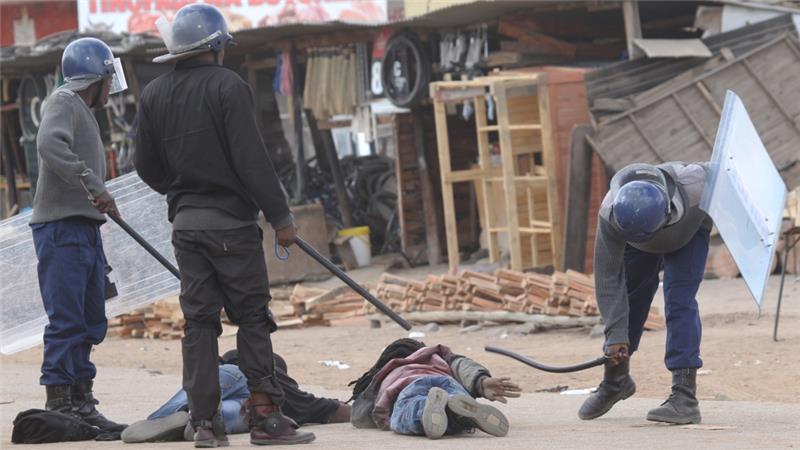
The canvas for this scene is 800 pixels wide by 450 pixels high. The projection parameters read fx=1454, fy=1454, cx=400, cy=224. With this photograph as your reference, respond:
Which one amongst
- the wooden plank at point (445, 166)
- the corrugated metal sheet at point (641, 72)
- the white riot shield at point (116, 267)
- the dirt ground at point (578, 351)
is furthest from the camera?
the wooden plank at point (445, 166)

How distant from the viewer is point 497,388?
23.6 feet

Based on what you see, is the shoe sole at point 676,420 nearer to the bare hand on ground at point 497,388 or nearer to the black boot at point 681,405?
the black boot at point 681,405

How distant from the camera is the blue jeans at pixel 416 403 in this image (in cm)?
703

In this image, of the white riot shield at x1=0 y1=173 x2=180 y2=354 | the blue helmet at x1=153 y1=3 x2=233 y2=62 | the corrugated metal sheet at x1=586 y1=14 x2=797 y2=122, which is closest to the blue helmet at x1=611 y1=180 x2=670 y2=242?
the blue helmet at x1=153 y1=3 x2=233 y2=62

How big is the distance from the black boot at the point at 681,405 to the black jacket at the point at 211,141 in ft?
7.28

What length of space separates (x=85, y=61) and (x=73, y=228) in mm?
923

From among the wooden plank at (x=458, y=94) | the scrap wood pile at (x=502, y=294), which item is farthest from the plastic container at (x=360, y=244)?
the scrap wood pile at (x=502, y=294)

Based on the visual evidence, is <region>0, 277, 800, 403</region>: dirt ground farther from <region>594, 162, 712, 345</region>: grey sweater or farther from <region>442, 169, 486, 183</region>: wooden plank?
<region>442, 169, 486, 183</region>: wooden plank

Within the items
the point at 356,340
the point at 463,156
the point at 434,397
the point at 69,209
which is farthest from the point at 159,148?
the point at 463,156

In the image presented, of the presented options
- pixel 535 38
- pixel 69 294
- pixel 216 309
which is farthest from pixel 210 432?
pixel 535 38

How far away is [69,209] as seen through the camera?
25.5 feet

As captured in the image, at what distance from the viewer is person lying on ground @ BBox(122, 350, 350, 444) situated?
7.13 m

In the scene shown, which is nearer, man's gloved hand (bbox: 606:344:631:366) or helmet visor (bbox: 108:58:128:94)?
man's gloved hand (bbox: 606:344:631:366)

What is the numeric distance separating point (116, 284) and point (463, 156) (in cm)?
1402
